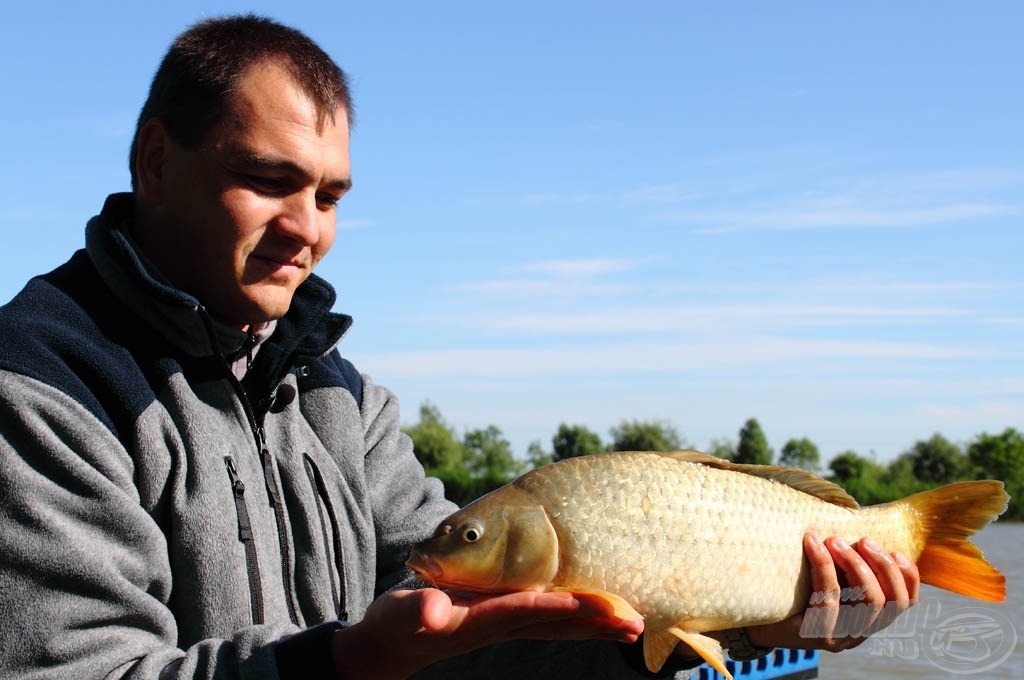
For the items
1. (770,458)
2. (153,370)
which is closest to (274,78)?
(153,370)

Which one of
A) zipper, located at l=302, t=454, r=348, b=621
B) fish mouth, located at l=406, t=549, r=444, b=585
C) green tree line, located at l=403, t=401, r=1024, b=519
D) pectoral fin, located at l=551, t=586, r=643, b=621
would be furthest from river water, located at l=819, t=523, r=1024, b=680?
green tree line, located at l=403, t=401, r=1024, b=519

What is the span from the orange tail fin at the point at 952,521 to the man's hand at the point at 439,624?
3.77 feet

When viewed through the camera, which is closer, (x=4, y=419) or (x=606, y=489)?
→ (x=4, y=419)

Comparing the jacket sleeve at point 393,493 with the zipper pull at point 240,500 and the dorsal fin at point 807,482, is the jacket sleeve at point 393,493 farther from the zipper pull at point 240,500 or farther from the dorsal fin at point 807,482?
the dorsal fin at point 807,482

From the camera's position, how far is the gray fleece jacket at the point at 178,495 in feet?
6.59

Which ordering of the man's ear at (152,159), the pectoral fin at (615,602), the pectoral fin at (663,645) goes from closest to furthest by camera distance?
the pectoral fin at (615,602), the pectoral fin at (663,645), the man's ear at (152,159)

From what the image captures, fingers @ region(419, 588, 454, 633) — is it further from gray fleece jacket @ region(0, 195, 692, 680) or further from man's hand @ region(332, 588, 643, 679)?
gray fleece jacket @ region(0, 195, 692, 680)

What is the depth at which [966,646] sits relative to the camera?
854 centimetres

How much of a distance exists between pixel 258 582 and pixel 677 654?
40.3 inches

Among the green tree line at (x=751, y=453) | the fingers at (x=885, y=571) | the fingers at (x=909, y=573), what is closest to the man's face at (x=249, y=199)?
the fingers at (x=885, y=571)

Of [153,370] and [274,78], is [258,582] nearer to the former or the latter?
[153,370]

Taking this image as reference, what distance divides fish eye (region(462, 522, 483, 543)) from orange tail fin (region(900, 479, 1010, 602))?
1.28 meters

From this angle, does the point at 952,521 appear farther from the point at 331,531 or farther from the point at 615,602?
the point at 331,531

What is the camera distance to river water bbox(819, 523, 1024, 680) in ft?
11.6
